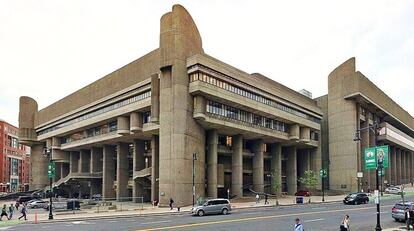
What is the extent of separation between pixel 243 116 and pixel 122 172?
28318mm

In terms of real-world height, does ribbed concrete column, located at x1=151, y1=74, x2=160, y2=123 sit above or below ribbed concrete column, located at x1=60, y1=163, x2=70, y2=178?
above

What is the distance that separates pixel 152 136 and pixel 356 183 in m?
49.2

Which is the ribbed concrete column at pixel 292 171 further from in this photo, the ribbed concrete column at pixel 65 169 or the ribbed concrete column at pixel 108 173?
the ribbed concrete column at pixel 65 169

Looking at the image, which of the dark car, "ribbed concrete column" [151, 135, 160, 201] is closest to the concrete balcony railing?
the dark car

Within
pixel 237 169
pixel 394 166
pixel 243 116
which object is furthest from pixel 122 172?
pixel 394 166

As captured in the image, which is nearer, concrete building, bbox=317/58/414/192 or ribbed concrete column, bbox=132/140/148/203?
ribbed concrete column, bbox=132/140/148/203

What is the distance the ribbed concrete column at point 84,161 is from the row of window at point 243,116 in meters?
48.7

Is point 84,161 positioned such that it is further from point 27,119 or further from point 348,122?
point 348,122

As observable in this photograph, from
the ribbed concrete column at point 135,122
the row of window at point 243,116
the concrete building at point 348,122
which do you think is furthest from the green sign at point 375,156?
the concrete building at point 348,122

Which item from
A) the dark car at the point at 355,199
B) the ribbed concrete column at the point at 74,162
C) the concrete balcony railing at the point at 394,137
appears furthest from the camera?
the ribbed concrete column at the point at 74,162

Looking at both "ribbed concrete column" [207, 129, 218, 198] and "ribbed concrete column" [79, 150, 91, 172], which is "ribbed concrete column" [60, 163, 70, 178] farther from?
"ribbed concrete column" [207, 129, 218, 198]

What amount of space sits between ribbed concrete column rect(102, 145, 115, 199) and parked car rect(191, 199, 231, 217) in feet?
157

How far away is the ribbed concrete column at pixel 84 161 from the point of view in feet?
329

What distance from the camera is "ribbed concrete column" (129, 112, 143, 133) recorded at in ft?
232
